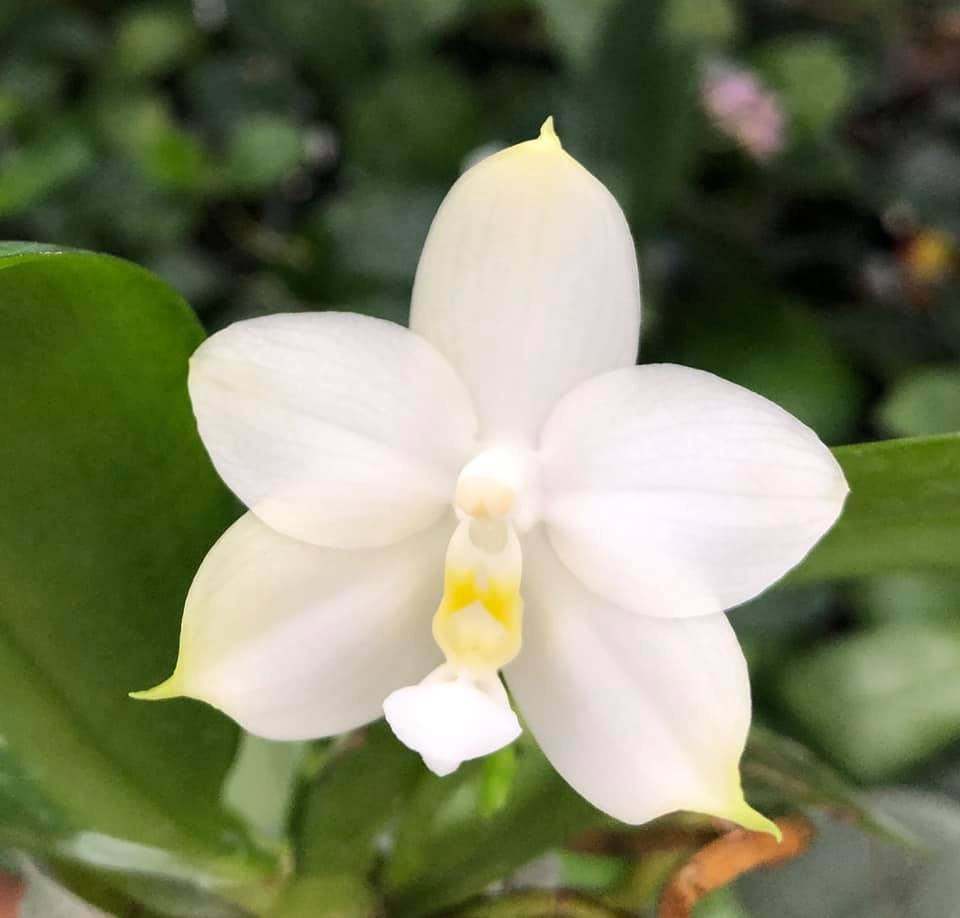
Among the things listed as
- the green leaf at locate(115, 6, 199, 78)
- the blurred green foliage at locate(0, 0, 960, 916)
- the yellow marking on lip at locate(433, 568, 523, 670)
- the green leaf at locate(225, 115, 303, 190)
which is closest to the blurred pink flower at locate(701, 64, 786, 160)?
the blurred green foliage at locate(0, 0, 960, 916)

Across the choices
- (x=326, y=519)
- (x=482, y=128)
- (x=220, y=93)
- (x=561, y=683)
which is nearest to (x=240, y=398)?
(x=326, y=519)

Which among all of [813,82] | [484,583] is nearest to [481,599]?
[484,583]

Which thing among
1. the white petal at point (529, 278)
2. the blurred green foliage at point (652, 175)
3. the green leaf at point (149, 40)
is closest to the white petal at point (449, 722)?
the white petal at point (529, 278)

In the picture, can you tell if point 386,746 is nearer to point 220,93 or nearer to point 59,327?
point 59,327

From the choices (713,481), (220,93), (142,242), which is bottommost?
(142,242)

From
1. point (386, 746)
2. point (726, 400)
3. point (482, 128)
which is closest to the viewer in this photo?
point (726, 400)

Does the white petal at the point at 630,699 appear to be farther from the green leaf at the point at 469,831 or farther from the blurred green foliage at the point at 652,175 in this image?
the blurred green foliage at the point at 652,175

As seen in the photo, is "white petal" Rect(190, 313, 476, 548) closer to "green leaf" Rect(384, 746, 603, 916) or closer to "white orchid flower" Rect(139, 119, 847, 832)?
"white orchid flower" Rect(139, 119, 847, 832)

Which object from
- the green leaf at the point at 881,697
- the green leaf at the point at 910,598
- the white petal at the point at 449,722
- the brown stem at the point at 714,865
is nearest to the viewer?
the white petal at the point at 449,722
